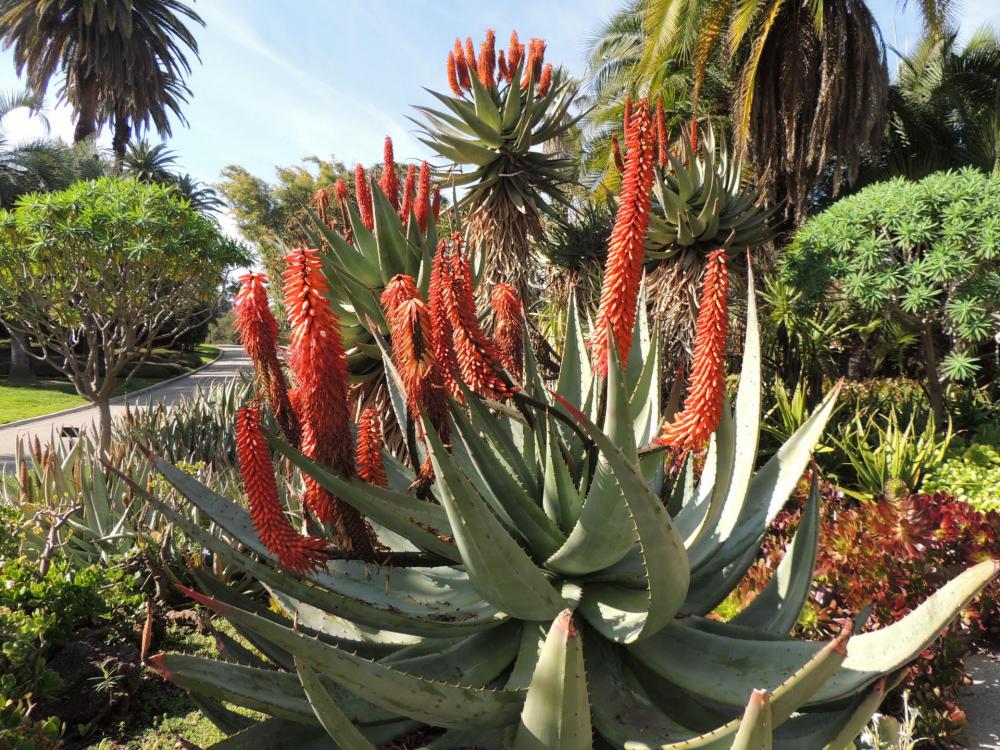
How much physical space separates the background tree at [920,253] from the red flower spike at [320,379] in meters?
6.25

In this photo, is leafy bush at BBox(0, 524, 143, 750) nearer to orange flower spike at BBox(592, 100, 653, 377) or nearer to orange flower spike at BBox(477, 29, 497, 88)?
orange flower spike at BBox(592, 100, 653, 377)

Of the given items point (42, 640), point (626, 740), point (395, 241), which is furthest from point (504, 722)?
point (395, 241)

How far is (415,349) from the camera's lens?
1.38m

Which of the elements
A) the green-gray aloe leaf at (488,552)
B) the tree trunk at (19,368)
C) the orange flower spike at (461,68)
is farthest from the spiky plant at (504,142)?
the tree trunk at (19,368)

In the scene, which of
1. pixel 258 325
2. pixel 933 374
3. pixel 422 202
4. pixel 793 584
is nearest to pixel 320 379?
pixel 258 325

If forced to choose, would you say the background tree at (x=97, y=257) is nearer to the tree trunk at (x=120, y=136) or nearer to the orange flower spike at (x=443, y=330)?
the orange flower spike at (x=443, y=330)

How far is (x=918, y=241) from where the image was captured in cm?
588

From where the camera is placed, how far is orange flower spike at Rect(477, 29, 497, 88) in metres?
7.55

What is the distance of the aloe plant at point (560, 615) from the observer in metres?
1.18

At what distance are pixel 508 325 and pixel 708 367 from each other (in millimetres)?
761

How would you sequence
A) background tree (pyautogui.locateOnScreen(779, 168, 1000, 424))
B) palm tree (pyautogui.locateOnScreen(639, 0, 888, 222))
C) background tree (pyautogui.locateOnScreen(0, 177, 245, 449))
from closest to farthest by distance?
background tree (pyautogui.locateOnScreen(779, 168, 1000, 424)), background tree (pyautogui.locateOnScreen(0, 177, 245, 449)), palm tree (pyautogui.locateOnScreen(639, 0, 888, 222))

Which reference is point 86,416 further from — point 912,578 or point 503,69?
point 912,578

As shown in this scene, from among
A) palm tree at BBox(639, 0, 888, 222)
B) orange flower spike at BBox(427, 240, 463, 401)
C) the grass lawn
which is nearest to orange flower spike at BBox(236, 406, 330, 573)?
orange flower spike at BBox(427, 240, 463, 401)

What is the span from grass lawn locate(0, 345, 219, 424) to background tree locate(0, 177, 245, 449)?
6.08m
